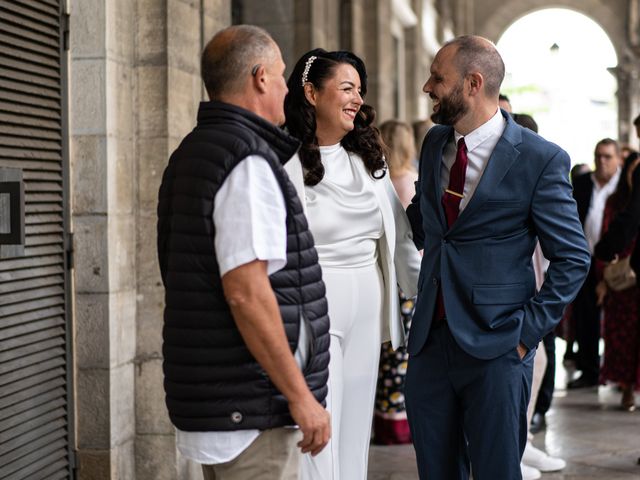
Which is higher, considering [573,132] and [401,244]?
[573,132]

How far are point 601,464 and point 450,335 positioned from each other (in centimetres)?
310

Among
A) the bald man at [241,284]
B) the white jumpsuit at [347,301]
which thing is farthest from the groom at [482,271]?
the bald man at [241,284]

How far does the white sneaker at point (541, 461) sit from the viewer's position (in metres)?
6.15


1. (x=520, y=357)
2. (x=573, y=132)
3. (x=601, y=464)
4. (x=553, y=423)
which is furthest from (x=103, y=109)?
(x=573, y=132)

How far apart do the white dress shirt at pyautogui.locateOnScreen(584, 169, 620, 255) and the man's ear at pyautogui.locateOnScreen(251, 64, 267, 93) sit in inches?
265

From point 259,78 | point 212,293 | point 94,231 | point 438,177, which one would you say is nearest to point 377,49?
point 94,231

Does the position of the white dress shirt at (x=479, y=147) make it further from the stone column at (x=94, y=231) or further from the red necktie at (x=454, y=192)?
the stone column at (x=94, y=231)

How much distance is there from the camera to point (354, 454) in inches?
158

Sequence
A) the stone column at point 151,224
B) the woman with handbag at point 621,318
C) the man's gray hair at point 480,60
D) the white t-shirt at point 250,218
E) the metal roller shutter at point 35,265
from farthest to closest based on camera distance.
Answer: the woman with handbag at point 621,318 < the stone column at point 151,224 < the metal roller shutter at point 35,265 < the man's gray hair at point 480,60 < the white t-shirt at point 250,218

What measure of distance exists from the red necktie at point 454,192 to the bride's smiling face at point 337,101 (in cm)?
52

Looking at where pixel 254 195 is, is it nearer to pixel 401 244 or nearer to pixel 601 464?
pixel 401 244

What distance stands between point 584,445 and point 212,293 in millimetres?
4747

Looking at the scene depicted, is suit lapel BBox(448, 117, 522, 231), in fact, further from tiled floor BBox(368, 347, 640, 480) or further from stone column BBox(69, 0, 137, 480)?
tiled floor BBox(368, 347, 640, 480)

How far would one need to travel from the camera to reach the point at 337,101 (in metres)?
4.02
